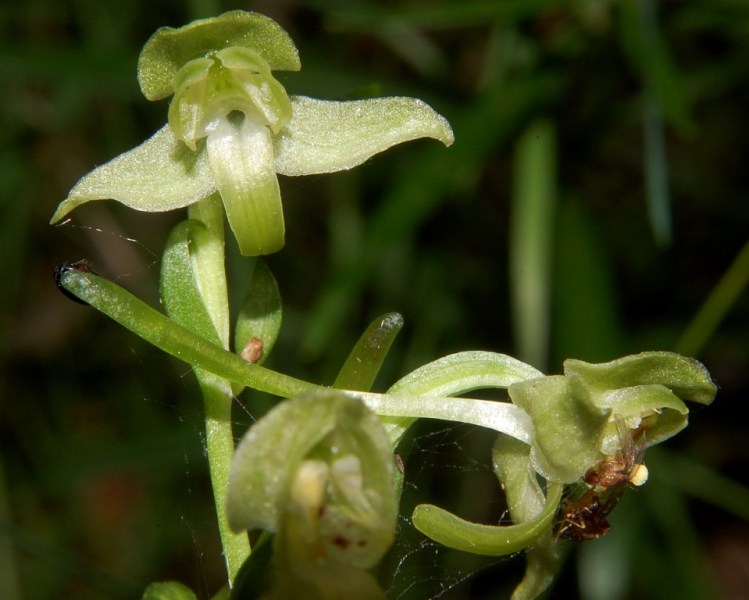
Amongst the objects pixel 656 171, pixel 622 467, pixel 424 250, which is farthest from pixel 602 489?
pixel 424 250

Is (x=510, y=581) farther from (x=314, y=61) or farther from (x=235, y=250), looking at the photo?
(x=314, y=61)

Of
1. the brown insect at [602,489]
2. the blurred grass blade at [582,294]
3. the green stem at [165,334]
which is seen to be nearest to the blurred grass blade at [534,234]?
the blurred grass blade at [582,294]

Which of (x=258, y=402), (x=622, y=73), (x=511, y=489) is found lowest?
(x=511, y=489)

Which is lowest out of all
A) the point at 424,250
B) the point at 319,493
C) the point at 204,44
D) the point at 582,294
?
the point at 319,493

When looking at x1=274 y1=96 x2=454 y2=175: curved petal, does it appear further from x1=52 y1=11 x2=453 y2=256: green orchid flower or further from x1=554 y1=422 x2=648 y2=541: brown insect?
x1=554 y1=422 x2=648 y2=541: brown insect

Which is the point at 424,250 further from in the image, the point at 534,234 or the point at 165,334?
the point at 165,334

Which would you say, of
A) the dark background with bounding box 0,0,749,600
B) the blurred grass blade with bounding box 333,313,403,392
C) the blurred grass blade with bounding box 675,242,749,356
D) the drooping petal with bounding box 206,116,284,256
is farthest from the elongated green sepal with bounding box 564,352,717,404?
the blurred grass blade with bounding box 675,242,749,356

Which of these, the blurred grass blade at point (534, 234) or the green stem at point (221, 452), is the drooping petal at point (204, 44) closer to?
the green stem at point (221, 452)

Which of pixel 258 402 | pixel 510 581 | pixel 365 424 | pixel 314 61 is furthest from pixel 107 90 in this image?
pixel 365 424
